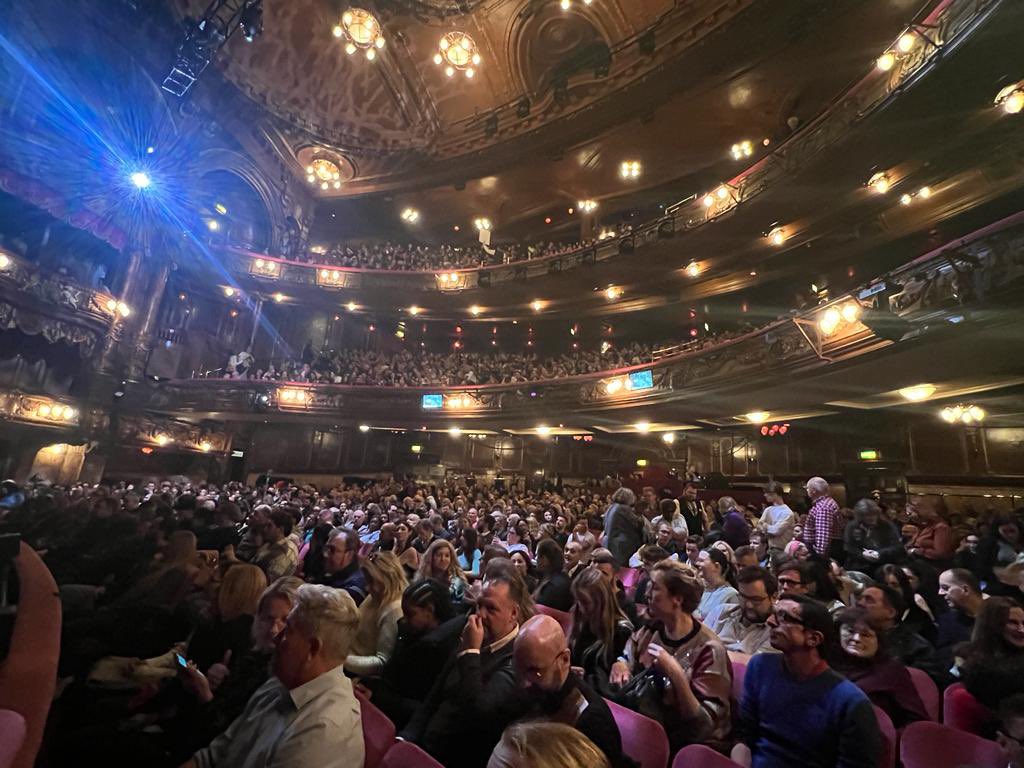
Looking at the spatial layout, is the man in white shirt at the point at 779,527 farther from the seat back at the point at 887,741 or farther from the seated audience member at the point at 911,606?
the seat back at the point at 887,741

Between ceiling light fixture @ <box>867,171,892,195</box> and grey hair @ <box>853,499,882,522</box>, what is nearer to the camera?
grey hair @ <box>853,499,882,522</box>

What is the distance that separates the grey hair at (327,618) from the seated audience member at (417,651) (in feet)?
2.32

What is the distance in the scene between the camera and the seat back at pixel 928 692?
8.52ft

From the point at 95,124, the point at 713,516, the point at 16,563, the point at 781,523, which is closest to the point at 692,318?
the point at 713,516

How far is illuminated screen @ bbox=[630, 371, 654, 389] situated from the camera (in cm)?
1172

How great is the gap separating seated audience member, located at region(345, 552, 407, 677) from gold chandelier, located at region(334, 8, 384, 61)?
18535 mm

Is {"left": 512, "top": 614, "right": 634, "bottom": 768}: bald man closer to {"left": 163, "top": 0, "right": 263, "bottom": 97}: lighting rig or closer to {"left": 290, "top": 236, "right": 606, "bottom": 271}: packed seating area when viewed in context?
{"left": 290, "top": 236, "right": 606, "bottom": 271}: packed seating area

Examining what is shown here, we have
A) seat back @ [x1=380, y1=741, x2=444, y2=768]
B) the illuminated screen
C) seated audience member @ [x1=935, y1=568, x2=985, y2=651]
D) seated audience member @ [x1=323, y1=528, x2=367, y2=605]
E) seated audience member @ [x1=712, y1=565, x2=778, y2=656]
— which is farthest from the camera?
the illuminated screen

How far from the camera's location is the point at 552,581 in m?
3.87

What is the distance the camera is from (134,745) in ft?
7.15

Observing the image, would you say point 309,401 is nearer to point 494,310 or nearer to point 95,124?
point 494,310

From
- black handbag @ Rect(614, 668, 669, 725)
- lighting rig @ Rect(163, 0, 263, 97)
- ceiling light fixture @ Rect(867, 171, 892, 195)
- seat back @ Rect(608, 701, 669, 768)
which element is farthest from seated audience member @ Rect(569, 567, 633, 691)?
lighting rig @ Rect(163, 0, 263, 97)

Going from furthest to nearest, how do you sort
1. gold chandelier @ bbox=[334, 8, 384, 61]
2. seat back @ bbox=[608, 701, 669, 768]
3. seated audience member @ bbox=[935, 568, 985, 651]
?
gold chandelier @ bbox=[334, 8, 384, 61] → seated audience member @ bbox=[935, 568, 985, 651] → seat back @ bbox=[608, 701, 669, 768]

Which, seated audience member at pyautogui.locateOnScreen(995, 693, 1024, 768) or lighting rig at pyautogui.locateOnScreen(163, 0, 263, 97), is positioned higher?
lighting rig at pyautogui.locateOnScreen(163, 0, 263, 97)
